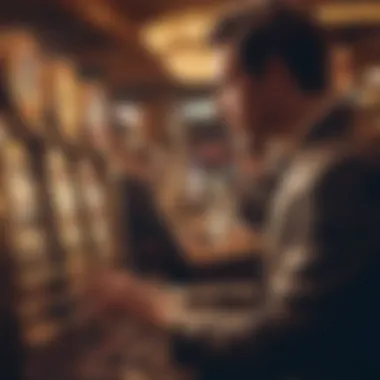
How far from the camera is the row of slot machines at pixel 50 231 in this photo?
37.9 inches

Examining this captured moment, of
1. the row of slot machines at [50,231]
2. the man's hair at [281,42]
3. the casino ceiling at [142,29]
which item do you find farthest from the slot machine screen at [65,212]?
the man's hair at [281,42]

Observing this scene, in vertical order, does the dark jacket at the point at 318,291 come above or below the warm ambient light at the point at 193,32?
below

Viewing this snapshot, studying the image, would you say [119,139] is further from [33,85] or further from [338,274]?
[338,274]

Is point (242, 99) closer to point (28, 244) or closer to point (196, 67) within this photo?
point (196, 67)

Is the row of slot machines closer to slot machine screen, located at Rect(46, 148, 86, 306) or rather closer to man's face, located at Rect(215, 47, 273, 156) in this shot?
slot machine screen, located at Rect(46, 148, 86, 306)

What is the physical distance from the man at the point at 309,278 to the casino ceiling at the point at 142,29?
9cm

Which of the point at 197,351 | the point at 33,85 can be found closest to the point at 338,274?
the point at 197,351

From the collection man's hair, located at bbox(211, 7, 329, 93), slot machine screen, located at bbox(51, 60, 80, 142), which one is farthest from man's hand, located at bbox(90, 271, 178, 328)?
man's hair, located at bbox(211, 7, 329, 93)

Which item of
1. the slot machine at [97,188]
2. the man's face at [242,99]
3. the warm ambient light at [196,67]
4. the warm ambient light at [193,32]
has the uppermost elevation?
the warm ambient light at [193,32]

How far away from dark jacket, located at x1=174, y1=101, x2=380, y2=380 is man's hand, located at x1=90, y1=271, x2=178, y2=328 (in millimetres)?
56

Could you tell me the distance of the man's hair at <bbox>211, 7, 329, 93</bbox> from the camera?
0.99m

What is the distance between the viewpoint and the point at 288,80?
0.99 meters

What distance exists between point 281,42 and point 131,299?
0.35 meters

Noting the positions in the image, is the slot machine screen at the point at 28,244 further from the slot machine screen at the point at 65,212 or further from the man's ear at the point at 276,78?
the man's ear at the point at 276,78
